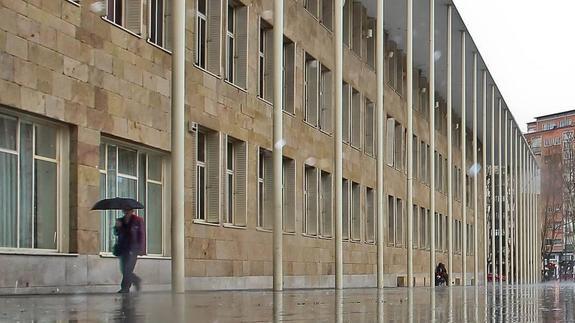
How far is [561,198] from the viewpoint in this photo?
10469 centimetres

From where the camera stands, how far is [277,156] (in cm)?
1747

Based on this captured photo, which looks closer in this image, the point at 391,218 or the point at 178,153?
the point at 178,153

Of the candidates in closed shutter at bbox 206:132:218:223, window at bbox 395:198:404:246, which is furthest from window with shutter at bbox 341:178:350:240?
closed shutter at bbox 206:132:218:223

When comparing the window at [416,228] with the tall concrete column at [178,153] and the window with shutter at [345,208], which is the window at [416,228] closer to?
the window with shutter at [345,208]

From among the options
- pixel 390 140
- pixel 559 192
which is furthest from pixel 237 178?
pixel 559 192

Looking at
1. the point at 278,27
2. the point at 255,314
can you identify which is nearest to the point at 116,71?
the point at 278,27

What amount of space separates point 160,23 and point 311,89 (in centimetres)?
1085

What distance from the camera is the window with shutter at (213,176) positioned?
23219 millimetres

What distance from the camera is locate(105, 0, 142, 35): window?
1900cm

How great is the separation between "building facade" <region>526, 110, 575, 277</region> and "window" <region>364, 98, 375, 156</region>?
58971 millimetres

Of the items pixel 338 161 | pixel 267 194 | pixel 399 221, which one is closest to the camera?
pixel 338 161

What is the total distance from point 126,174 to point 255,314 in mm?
11551

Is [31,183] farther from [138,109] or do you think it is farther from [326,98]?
[326,98]

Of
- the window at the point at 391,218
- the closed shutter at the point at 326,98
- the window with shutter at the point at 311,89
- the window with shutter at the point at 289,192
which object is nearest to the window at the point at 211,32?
the window with shutter at the point at 289,192
